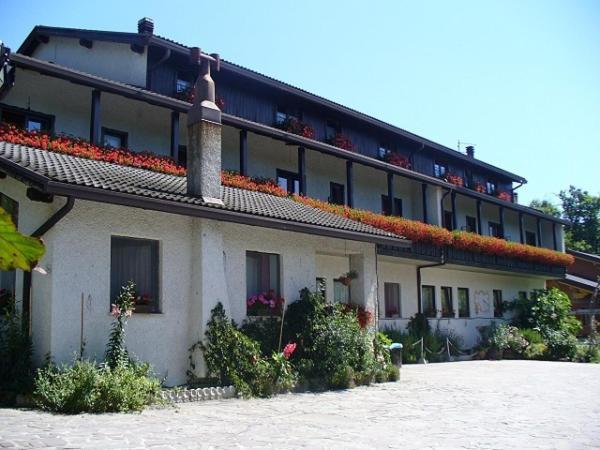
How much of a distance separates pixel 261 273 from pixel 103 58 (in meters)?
9.68

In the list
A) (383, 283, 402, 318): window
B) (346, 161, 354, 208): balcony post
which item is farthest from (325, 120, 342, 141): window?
(383, 283, 402, 318): window

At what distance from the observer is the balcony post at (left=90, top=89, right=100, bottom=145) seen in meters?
16.2

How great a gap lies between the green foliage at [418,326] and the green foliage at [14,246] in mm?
22333

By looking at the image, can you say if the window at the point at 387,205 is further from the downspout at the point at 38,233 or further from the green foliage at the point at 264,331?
the downspout at the point at 38,233

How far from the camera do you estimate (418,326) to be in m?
23.8

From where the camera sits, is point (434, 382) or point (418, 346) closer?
point (434, 382)

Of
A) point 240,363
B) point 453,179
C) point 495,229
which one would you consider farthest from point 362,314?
point 495,229

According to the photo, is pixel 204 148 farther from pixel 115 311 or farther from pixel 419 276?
pixel 419 276

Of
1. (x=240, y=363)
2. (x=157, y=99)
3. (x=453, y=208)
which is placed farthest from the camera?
(x=453, y=208)

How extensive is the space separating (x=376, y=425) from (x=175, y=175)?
9474 mm

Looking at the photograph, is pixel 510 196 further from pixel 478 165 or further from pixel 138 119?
pixel 138 119

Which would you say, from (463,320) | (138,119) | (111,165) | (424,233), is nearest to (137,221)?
(111,165)

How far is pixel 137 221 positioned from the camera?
40.0 feet

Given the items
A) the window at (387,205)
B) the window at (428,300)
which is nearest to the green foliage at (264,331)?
the window at (428,300)
